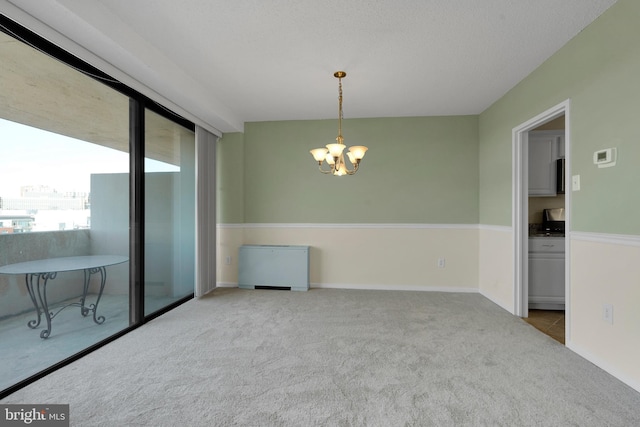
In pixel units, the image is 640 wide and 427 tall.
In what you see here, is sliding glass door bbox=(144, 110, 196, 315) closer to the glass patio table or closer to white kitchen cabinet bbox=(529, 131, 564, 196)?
the glass patio table

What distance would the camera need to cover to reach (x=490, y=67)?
2768 mm

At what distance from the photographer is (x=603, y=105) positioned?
6.69 ft

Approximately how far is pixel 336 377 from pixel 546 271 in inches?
113

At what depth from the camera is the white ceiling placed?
194 cm

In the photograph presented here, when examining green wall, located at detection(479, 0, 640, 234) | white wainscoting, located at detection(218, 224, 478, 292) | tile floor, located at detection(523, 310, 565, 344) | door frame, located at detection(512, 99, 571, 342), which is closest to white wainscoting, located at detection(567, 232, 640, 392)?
green wall, located at detection(479, 0, 640, 234)

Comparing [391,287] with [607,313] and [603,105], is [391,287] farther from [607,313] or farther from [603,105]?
[603,105]

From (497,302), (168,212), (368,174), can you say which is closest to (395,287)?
(497,302)

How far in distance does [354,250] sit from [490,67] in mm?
2702

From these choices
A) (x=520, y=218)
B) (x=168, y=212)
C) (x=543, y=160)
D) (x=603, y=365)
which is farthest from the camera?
(x=543, y=160)

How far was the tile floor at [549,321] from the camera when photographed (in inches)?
106

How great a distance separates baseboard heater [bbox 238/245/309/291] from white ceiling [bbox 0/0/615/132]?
2.00 meters

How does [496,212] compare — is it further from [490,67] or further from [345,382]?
[345,382]

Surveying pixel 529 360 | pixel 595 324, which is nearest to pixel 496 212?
pixel 595 324

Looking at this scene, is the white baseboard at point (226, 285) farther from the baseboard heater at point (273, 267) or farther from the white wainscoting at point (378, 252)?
the baseboard heater at point (273, 267)
